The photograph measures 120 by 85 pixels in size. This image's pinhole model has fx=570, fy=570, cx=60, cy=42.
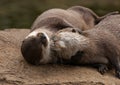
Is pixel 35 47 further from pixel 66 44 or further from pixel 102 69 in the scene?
pixel 102 69

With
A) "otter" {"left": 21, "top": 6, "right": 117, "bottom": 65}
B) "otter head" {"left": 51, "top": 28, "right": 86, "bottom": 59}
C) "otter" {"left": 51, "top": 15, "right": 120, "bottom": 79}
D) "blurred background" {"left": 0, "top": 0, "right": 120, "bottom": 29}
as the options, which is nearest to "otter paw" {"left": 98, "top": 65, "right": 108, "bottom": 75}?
"otter" {"left": 51, "top": 15, "right": 120, "bottom": 79}

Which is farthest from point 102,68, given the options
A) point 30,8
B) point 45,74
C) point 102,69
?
point 30,8

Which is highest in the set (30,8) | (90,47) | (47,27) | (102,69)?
(30,8)

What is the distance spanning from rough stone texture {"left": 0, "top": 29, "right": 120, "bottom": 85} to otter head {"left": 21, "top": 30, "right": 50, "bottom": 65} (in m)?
0.10

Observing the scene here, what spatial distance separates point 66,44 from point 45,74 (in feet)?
1.44

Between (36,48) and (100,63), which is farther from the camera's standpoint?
(100,63)

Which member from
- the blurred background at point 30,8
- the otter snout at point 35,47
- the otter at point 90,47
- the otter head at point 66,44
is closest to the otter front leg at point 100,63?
the otter at point 90,47

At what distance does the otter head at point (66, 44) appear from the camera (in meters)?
6.72

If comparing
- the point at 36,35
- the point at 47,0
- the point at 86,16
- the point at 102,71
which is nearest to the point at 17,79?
the point at 36,35

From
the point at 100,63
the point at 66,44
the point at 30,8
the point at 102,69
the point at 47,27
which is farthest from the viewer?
the point at 30,8

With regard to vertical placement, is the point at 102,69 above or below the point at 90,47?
below

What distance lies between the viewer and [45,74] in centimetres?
661

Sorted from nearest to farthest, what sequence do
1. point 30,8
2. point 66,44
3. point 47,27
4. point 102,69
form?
point 66,44, point 102,69, point 47,27, point 30,8

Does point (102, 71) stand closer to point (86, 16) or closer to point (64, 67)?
point (64, 67)
